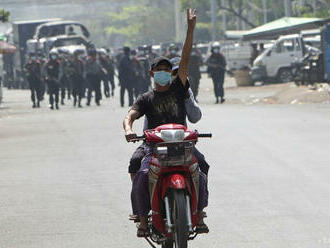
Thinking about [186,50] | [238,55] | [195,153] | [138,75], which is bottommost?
[238,55]

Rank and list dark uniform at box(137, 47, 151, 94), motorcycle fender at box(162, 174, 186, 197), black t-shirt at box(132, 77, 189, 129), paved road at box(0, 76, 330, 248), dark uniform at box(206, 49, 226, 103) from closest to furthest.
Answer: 1. motorcycle fender at box(162, 174, 186, 197)
2. black t-shirt at box(132, 77, 189, 129)
3. paved road at box(0, 76, 330, 248)
4. dark uniform at box(206, 49, 226, 103)
5. dark uniform at box(137, 47, 151, 94)

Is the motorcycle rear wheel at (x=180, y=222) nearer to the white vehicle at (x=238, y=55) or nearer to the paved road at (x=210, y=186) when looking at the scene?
the paved road at (x=210, y=186)

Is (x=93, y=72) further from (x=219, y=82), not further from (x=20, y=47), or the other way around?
(x=20, y=47)

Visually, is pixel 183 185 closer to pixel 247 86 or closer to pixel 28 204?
pixel 28 204

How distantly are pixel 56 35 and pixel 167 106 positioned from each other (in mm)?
53898

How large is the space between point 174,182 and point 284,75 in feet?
131

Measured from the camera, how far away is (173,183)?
7.95m

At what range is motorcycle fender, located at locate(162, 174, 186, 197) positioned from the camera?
26.0ft

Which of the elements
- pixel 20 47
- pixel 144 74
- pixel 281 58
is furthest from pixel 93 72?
pixel 20 47

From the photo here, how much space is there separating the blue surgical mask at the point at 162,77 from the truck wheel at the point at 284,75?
127 ft

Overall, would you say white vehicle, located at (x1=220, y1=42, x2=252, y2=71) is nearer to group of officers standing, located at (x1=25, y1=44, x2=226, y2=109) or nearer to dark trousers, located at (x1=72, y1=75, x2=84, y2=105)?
group of officers standing, located at (x1=25, y1=44, x2=226, y2=109)

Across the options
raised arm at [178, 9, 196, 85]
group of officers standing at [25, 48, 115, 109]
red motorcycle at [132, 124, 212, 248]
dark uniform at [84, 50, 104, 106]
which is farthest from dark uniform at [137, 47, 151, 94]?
red motorcycle at [132, 124, 212, 248]

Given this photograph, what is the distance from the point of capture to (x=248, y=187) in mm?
12930

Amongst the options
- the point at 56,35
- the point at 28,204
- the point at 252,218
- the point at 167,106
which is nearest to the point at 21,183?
the point at 28,204
